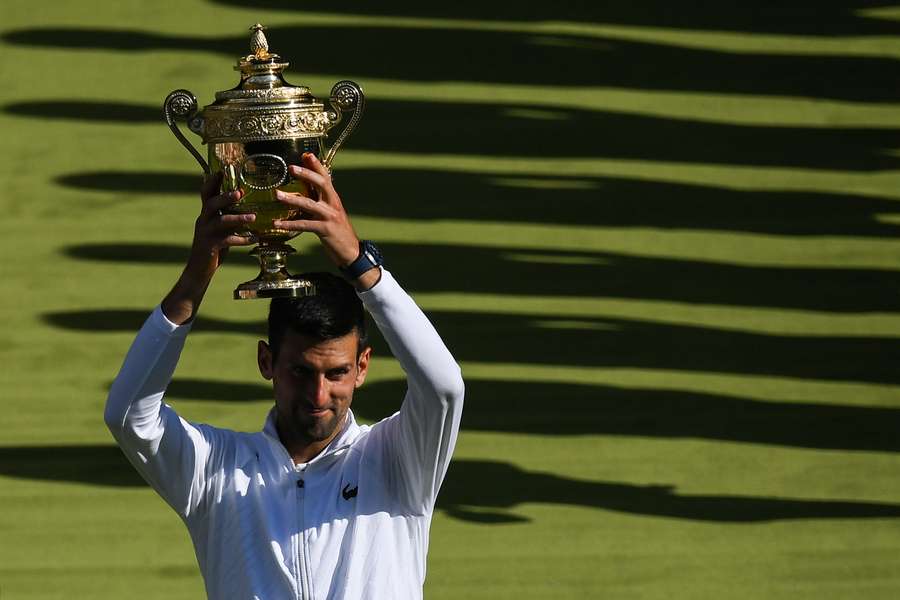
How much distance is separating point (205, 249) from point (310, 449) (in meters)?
0.46

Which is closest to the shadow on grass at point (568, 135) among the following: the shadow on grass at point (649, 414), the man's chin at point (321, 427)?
the shadow on grass at point (649, 414)

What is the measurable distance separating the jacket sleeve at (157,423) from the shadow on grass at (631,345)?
152 centimetres

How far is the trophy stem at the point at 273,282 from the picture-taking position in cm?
262

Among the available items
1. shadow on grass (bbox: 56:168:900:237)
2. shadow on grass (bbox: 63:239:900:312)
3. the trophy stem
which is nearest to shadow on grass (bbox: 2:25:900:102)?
shadow on grass (bbox: 56:168:900:237)

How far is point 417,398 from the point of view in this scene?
103 inches

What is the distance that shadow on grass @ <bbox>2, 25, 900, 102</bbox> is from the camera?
4.30 meters

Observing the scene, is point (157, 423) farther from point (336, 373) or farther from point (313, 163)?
point (313, 163)

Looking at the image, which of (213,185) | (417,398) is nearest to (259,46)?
(213,185)

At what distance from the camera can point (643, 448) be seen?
4312 millimetres

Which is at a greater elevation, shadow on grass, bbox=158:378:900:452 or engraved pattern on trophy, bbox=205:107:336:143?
engraved pattern on trophy, bbox=205:107:336:143

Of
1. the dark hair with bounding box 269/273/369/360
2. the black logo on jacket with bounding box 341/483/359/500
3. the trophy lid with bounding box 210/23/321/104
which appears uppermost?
the trophy lid with bounding box 210/23/321/104

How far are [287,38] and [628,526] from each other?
5.08 feet

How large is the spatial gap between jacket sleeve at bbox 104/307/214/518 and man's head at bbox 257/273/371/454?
169mm

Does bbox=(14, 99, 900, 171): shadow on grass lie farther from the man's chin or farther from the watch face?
the watch face
